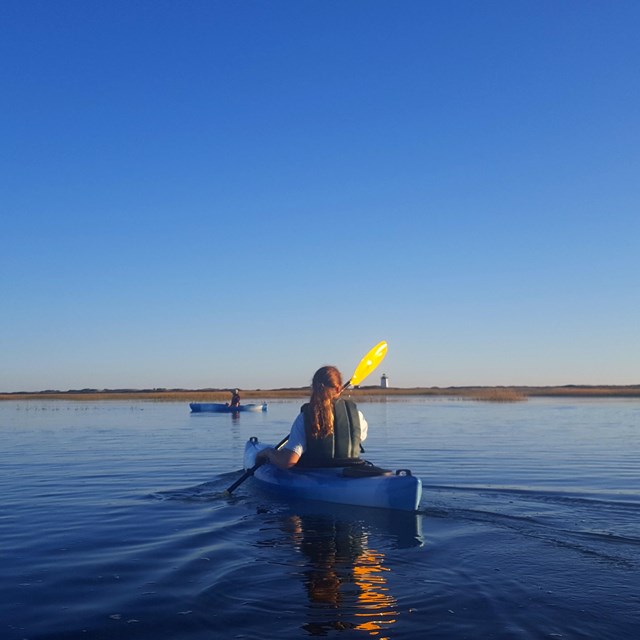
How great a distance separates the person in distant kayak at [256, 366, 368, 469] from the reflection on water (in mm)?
766

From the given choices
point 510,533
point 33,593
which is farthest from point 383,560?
point 33,593

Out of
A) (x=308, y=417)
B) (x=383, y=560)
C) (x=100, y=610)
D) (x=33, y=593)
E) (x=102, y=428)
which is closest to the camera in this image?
(x=100, y=610)

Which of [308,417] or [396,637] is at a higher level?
[308,417]

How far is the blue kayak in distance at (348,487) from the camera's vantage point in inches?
315

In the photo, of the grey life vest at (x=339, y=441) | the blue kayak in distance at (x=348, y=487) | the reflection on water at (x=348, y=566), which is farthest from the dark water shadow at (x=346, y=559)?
the grey life vest at (x=339, y=441)

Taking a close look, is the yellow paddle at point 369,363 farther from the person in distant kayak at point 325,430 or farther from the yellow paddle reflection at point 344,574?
the yellow paddle reflection at point 344,574

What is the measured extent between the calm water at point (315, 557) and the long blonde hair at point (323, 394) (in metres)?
1.07

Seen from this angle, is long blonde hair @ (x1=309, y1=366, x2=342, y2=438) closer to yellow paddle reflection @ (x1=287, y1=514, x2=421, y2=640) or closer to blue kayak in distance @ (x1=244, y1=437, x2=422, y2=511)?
blue kayak in distance @ (x1=244, y1=437, x2=422, y2=511)

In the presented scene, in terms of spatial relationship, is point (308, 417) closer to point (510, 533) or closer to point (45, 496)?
point (510, 533)

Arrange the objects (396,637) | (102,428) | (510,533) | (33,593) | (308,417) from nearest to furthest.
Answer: (396,637) → (33,593) → (510,533) → (308,417) → (102,428)

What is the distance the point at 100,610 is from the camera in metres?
4.77

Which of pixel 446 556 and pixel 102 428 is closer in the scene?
pixel 446 556

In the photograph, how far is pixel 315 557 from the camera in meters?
6.21

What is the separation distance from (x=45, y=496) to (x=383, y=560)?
5.89 metres
